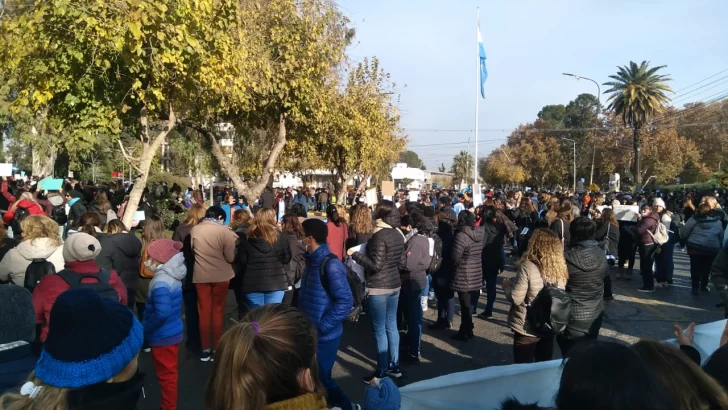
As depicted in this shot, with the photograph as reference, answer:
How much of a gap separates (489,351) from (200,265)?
151 inches

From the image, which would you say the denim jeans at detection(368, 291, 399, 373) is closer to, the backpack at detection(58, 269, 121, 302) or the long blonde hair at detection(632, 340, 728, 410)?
the backpack at detection(58, 269, 121, 302)

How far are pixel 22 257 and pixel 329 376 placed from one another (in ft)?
10.5

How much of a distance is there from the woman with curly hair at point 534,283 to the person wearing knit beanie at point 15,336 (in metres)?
3.74

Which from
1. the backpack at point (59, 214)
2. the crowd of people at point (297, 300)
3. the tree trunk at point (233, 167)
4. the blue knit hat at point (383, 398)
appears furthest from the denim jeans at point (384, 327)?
the backpack at point (59, 214)

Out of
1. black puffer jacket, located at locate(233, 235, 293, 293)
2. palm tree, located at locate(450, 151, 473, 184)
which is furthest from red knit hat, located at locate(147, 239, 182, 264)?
palm tree, located at locate(450, 151, 473, 184)

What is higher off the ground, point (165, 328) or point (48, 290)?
point (48, 290)

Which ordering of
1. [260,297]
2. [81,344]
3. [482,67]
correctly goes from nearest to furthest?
[81,344] < [260,297] < [482,67]

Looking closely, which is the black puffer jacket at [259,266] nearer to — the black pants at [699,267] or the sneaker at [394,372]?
the sneaker at [394,372]

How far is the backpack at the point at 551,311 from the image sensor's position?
4270mm

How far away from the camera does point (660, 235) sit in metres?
9.80

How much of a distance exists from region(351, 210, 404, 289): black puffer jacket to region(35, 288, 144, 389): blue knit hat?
353cm

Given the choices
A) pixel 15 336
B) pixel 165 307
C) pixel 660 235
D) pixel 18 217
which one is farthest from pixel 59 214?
pixel 660 235

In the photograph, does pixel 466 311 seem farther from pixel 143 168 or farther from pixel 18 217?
pixel 18 217

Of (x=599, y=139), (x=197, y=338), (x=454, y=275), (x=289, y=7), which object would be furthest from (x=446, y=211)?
(x=599, y=139)
